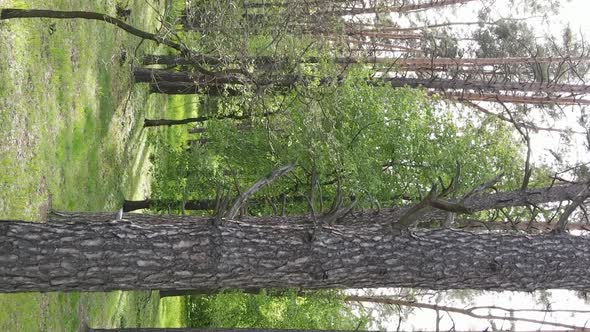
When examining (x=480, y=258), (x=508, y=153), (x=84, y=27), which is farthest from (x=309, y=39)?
(x=480, y=258)

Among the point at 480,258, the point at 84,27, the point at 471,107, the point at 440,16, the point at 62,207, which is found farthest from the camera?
the point at 440,16

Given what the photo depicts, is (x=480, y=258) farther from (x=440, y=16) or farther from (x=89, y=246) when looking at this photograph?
(x=440, y=16)

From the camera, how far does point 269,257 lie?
5832mm

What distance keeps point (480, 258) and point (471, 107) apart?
1337 centimetres

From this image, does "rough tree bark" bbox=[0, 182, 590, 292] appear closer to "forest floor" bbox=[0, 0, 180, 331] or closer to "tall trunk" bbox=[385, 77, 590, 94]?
"forest floor" bbox=[0, 0, 180, 331]

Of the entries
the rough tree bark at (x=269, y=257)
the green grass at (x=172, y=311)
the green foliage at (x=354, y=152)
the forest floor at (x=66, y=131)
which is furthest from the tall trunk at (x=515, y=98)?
the green grass at (x=172, y=311)

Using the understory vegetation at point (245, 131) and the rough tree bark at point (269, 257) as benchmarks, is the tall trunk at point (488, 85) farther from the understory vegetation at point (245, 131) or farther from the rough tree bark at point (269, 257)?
the rough tree bark at point (269, 257)

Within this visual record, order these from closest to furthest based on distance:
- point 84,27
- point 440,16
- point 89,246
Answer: point 89,246 → point 84,27 → point 440,16

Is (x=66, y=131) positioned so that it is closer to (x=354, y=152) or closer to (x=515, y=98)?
(x=354, y=152)

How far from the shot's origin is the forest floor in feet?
26.2

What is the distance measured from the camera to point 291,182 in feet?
45.9

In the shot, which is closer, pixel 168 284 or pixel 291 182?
pixel 168 284

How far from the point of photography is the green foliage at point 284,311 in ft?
51.4

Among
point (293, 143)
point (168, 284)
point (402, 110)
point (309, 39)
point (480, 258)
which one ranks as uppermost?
point (309, 39)
